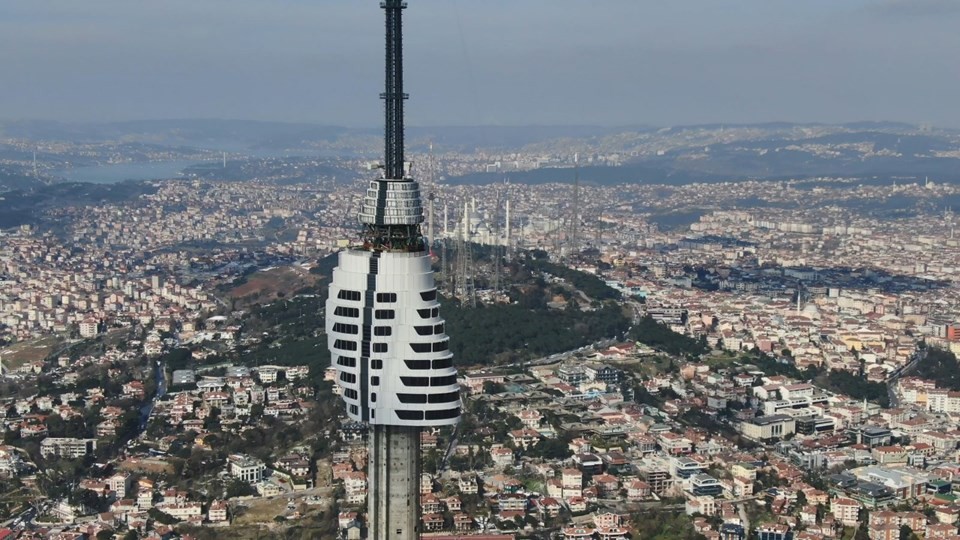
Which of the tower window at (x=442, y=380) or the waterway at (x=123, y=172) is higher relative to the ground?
the tower window at (x=442, y=380)

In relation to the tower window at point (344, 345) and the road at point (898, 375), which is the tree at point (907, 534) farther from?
the tower window at point (344, 345)

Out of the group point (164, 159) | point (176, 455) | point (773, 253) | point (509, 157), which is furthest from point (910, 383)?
point (164, 159)

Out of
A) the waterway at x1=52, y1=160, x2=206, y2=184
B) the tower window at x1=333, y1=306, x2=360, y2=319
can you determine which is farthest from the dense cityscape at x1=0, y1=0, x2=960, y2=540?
the waterway at x1=52, y1=160, x2=206, y2=184

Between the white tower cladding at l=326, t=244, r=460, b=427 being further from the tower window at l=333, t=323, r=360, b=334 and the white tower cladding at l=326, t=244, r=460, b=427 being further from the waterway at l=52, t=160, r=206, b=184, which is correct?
the waterway at l=52, t=160, r=206, b=184

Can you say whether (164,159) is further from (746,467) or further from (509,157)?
(746,467)

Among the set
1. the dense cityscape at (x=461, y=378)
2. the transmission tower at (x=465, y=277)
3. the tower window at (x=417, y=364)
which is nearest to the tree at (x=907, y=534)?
the dense cityscape at (x=461, y=378)

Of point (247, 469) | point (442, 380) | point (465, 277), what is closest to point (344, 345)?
point (442, 380)

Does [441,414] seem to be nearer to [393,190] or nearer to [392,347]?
[392,347]
